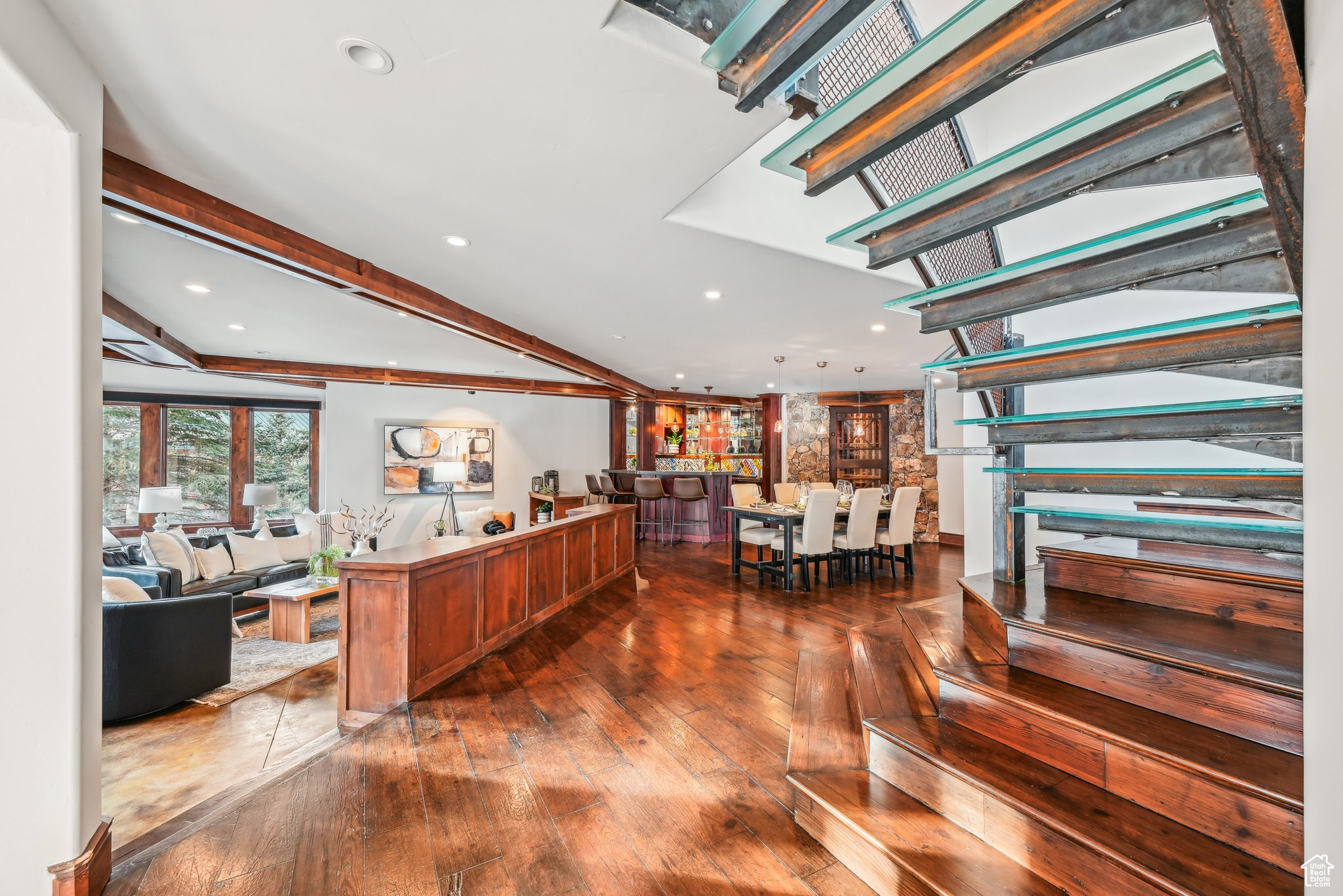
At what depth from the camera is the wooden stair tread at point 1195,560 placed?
1.80m

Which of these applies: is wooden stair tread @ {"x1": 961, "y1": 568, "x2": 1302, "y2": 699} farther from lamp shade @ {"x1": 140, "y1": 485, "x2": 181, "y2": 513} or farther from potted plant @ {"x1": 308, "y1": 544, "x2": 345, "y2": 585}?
lamp shade @ {"x1": 140, "y1": 485, "x2": 181, "y2": 513}

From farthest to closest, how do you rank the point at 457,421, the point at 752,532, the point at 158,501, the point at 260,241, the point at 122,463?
the point at 457,421
the point at 122,463
the point at 158,501
the point at 752,532
the point at 260,241

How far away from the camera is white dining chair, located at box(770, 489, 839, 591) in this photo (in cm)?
547

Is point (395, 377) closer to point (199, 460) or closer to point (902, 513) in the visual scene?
point (199, 460)

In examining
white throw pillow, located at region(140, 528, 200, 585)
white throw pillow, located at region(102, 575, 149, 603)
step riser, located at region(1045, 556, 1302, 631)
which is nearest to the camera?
step riser, located at region(1045, 556, 1302, 631)

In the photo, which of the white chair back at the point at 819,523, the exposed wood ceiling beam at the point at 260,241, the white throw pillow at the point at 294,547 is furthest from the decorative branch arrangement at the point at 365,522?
the white chair back at the point at 819,523

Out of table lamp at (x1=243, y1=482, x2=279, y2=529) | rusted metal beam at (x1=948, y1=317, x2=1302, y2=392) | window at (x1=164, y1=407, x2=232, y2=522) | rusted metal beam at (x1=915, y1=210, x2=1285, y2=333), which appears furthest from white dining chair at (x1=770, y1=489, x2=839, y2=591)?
window at (x1=164, y1=407, x2=232, y2=522)

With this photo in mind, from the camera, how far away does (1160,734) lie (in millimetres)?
1447

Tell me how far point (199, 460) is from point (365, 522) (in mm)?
3243

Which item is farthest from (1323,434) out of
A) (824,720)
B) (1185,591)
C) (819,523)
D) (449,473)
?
(449,473)

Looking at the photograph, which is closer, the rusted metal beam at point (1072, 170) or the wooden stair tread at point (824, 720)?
the rusted metal beam at point (1072, 170)

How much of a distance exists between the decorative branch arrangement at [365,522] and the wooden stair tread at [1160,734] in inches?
215

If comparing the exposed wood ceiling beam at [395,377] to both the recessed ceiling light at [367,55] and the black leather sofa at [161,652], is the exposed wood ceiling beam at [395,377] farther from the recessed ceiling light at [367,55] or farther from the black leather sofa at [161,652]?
the recessed ceiling light at [367,55]

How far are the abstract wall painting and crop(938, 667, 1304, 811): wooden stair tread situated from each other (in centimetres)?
819
